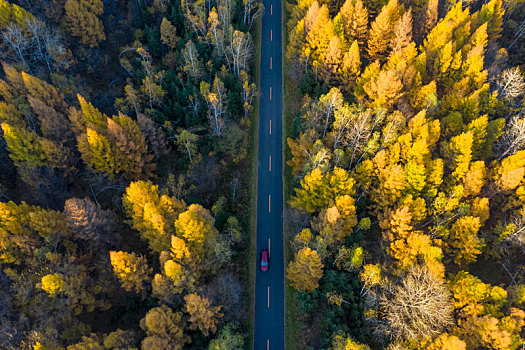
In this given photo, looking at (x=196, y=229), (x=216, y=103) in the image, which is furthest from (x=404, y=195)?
(x=216, y=103)

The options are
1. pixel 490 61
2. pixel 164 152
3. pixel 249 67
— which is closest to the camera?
pixel 164 152

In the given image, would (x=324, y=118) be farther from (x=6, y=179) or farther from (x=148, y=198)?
(x=6, y=179)

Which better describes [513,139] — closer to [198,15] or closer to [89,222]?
[198,15]

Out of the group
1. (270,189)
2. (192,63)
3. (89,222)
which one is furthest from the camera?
(192,63)

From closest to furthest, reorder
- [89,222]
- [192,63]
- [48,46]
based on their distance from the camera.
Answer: [89,222] < [48,46] < [192,63]

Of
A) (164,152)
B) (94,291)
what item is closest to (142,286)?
(94,291)

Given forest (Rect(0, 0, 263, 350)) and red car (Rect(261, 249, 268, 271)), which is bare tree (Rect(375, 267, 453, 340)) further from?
forest (Rect(0, 0, 263, 350))

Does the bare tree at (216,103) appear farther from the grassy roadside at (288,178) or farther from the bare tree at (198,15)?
the bare tree at (198,15)
